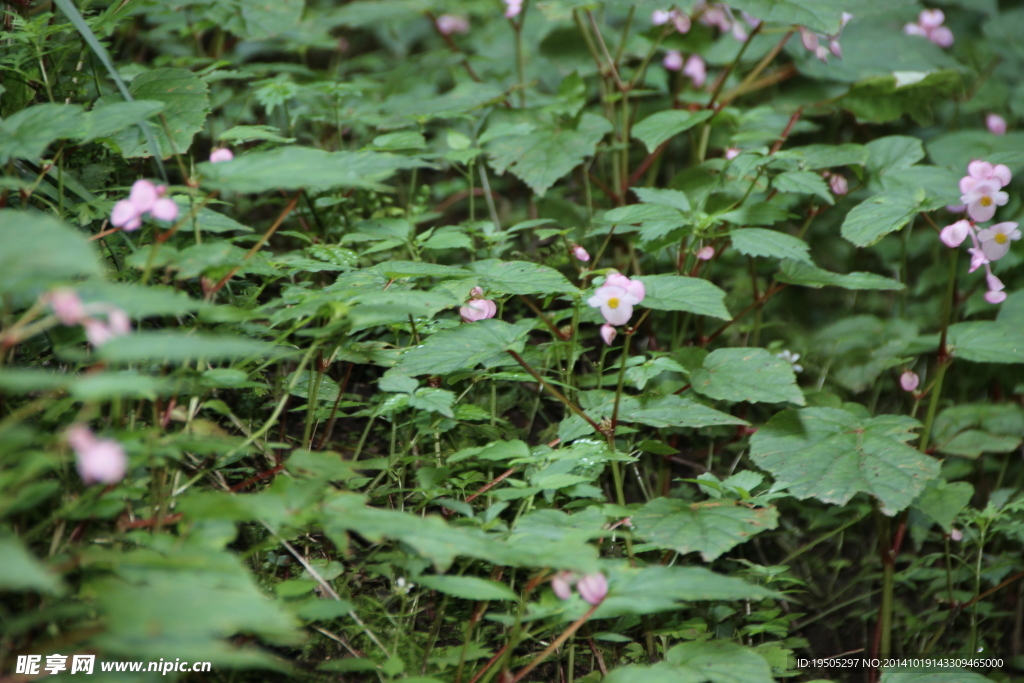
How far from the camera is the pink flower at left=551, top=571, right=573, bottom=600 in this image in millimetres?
1009

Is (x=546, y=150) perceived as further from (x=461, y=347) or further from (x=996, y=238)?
(x=996, y=238)

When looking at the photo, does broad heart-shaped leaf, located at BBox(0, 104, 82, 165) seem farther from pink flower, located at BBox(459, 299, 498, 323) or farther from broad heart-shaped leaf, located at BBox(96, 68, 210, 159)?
pink flower, located at BBox(459, 299, 498, 323)

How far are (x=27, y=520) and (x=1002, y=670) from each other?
2.26 meters

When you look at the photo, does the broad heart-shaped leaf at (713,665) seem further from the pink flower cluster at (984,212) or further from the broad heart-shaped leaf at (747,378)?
the pink flower cluster at (984,212)

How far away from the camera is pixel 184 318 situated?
1662mm

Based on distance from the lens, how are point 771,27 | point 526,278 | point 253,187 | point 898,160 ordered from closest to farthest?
point 253,187 → point 526,278 → point 898,160 → point 771,27

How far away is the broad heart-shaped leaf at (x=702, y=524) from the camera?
1.23 metres

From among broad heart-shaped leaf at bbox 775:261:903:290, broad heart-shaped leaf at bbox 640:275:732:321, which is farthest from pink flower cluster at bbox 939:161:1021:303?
broad heart-shaped leaf at bbox 640:275:732:321

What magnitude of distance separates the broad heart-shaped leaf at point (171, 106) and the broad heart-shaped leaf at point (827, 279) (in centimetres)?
154

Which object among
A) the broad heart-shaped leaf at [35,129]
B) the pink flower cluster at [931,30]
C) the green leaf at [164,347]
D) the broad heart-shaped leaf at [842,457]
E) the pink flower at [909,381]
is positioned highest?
the broad heart-shaped leaf at [35,129]

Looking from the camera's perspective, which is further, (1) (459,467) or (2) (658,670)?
(1) (459,467)

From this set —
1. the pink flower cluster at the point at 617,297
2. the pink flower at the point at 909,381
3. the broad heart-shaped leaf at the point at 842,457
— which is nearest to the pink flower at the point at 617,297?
the pink flower cluster at the point at 617,297

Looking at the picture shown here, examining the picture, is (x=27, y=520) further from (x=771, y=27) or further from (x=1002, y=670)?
(x=771, y=27)

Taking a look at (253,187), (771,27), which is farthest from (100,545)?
(771,27)
